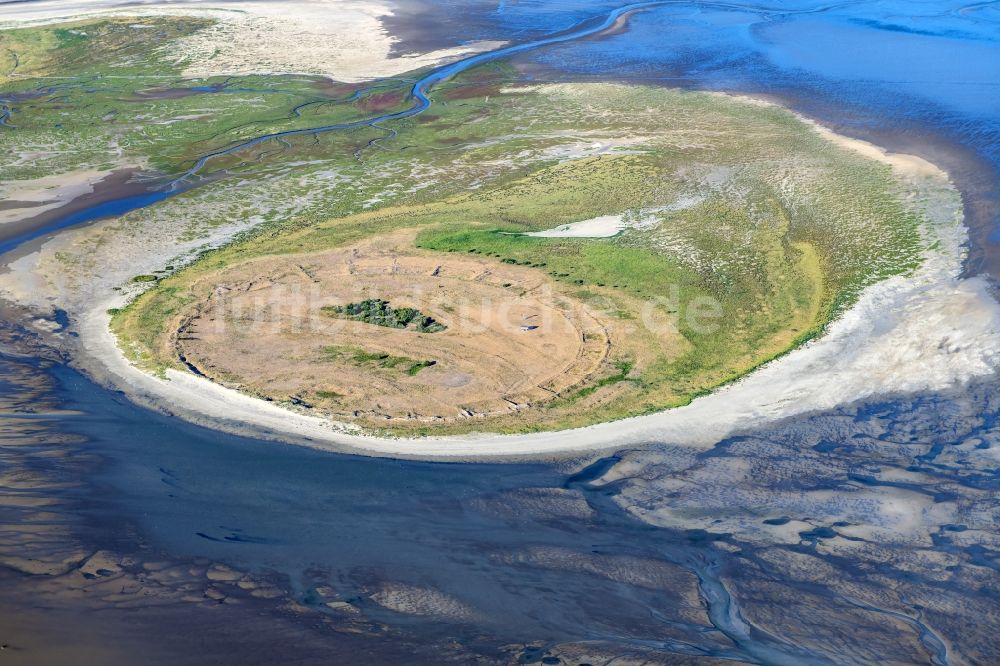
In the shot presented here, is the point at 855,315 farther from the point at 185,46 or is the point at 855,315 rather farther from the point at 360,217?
the point at 185,46

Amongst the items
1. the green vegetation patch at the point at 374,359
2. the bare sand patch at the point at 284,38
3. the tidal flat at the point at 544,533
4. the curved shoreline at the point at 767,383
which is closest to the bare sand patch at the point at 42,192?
the curved shoreline at the point at 767,383

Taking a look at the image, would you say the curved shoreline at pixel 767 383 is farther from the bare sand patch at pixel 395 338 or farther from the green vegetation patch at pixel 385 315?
the green vegetation patch at pixel 385 315

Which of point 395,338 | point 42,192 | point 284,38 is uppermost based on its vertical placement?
point 284,38

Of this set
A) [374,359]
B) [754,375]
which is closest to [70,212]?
[374,359]

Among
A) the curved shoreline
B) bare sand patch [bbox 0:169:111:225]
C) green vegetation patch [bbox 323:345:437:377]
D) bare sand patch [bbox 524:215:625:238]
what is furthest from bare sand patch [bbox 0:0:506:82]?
the curved shoreline

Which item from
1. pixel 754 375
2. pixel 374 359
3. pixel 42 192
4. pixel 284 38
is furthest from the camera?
pixel 284 38

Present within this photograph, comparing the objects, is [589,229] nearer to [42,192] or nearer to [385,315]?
[385,315]
